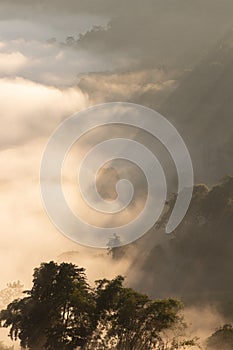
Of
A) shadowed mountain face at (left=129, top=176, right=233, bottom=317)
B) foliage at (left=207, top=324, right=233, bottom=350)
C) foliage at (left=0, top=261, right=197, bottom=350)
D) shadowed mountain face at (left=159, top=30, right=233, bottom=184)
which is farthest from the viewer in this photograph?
shadowed mountain face at (left=159, top=30, right=233, bottom=184)

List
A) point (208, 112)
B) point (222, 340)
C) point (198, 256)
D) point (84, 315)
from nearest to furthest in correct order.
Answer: point (84, 315), point (222, 340), point (198, 256), point (208, 112)

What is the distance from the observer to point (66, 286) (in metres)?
39.1

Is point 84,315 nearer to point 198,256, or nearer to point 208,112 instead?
point 198,256

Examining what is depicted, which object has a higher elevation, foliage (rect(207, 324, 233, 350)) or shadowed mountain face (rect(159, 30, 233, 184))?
shadowed mountain face (rect(159, 30, 233, 184))

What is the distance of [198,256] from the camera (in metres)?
90.2

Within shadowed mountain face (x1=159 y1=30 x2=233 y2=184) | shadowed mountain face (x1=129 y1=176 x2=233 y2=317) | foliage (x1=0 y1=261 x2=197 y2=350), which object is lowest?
foliage (x1=0 y1=261 x2=197 y2=350)

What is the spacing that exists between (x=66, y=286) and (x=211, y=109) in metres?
131

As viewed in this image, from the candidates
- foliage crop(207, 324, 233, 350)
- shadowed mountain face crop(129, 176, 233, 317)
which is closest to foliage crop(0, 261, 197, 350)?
foliage crop(207, 324, 233, 350)

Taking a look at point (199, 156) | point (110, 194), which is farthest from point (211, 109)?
point (110, 194)

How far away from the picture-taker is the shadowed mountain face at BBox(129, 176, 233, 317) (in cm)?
8475

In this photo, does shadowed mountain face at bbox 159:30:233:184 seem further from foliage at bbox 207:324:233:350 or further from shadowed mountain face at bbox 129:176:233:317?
foliage at bbox 207:324:233:350

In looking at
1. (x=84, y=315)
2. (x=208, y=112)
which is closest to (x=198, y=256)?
(x=84, y=315)

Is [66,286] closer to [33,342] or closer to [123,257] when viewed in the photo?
[33,342]

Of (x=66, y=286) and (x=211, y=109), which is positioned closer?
(x=66, y=286)
